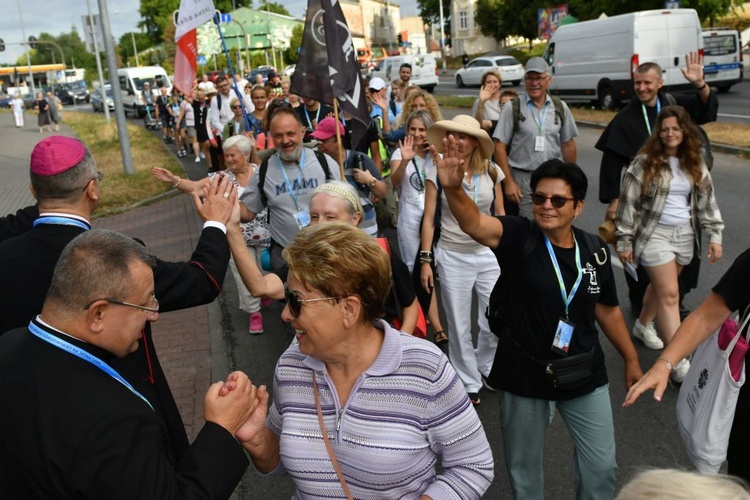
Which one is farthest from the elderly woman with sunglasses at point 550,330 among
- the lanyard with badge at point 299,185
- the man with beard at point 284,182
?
the man with beard at point 284,182

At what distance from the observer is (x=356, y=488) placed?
222cm

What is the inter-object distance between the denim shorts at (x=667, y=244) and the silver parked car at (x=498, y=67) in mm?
32037

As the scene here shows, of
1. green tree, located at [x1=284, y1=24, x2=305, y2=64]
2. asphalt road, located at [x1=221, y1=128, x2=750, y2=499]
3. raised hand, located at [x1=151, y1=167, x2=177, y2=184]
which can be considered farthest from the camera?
green tree, located at [x1=284, y1=24, x2=305, y2=64]

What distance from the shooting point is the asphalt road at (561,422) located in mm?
3953

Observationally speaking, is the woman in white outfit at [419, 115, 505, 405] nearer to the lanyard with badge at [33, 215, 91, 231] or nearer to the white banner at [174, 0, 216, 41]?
the lanyard with badge at [33, 215, 91, 231]

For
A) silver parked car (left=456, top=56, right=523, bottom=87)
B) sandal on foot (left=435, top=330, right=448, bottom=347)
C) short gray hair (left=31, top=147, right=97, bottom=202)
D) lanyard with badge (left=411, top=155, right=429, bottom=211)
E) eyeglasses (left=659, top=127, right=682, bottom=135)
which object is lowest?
sandal on foot (left=435, top=330, right=448, bottom=347)

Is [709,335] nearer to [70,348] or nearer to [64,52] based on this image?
[70,348]

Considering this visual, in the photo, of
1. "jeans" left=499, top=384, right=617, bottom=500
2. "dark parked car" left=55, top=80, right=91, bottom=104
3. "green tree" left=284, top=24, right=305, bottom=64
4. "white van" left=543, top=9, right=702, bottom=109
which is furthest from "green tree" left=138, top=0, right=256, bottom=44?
"jeans" left=499, top=384, right=617, bottom=500

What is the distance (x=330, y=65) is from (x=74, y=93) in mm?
62092

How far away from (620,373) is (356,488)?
11.1 feet

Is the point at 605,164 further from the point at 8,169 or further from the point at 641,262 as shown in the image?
the point at 8,169

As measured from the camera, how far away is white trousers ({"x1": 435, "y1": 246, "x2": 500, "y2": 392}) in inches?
183

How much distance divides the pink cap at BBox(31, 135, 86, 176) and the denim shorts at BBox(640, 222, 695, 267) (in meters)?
3.66

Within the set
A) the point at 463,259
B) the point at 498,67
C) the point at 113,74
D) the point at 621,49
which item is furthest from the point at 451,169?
the point at 498,67
